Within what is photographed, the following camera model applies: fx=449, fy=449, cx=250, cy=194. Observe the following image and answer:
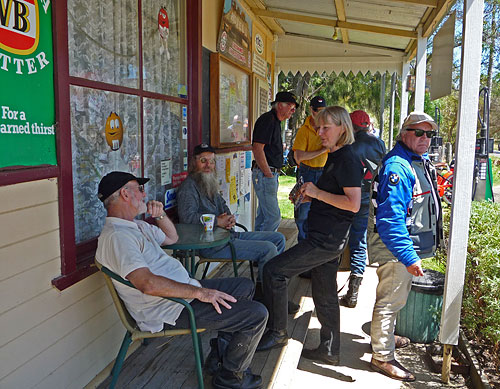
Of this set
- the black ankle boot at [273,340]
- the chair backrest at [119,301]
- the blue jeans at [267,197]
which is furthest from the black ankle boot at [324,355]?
the blue jeans at [267,197]

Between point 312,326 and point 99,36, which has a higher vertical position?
point 99,36

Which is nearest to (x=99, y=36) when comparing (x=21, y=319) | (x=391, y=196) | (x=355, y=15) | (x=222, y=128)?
(x=21, y=319)

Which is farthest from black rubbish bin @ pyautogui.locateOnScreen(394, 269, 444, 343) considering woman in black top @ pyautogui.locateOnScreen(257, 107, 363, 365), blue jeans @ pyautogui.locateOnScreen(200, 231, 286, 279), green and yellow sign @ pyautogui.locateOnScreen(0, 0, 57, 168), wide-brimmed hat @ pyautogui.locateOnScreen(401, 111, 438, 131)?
green and yellow sign @ pyautogui.locateOnScreen(0, 0, 57, 168)

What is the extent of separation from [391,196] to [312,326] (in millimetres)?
1484

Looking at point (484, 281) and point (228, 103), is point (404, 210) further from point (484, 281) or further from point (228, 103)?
point (228, 103)

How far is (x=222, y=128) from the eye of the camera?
15.3ft

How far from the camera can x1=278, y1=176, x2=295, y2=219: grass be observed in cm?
869

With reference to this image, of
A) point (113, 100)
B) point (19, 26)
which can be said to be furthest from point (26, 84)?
point (113, 100)

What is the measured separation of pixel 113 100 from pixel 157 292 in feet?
4.17

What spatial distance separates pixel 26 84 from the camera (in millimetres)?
1837

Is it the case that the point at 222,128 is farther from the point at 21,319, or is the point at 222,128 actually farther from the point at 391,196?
the point at 21,319

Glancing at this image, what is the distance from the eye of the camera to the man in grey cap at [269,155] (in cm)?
421

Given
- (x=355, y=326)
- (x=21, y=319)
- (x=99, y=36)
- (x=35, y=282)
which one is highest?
(x=99, y=36)

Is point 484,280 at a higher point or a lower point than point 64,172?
lower
